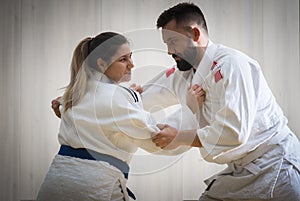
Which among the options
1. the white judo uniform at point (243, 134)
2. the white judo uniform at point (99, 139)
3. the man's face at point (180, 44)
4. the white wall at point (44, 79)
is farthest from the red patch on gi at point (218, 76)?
the white wall at point (44, 79)

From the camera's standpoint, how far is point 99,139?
6.59 ft

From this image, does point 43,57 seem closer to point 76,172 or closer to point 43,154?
point 43,154

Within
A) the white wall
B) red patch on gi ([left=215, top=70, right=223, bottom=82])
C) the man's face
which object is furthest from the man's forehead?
the white wall

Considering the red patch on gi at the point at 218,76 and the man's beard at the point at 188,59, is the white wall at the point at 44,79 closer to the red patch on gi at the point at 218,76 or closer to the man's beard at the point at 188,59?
the man's beard at the point at 188,59

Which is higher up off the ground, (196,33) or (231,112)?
(196,33)

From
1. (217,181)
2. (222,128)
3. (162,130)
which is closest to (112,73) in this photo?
(162,130)

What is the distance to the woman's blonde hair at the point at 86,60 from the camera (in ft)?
6.84

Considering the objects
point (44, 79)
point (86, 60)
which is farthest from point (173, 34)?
point (44, 79)

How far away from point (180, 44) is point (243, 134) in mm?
550

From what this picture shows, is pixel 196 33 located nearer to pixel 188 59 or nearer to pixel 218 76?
pixel 188 59

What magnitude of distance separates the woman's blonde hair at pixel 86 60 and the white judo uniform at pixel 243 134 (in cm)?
41

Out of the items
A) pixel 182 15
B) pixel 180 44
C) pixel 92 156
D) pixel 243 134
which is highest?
pixel 182 15

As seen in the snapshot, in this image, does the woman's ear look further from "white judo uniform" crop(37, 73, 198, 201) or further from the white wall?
the white wall

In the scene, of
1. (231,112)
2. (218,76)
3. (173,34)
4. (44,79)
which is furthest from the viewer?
(44,79)
